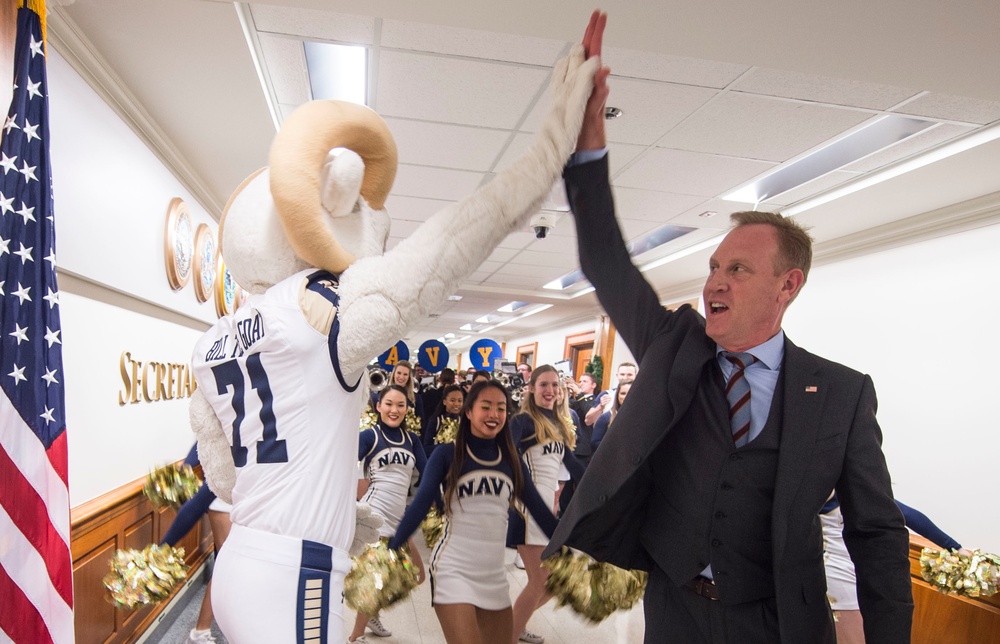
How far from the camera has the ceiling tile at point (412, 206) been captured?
5898 mm

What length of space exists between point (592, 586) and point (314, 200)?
1820 mm

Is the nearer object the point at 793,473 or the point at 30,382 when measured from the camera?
the point at 793,473

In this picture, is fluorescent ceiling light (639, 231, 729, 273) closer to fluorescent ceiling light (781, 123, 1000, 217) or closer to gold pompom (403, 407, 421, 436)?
fluorescent ceiling light (781, 123, 1000, 217)

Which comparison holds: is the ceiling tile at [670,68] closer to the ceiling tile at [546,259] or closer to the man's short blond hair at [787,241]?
the man's short blond hair at [787,241]

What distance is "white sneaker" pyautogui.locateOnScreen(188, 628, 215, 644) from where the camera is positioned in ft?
11.6

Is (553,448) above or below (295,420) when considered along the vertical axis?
below

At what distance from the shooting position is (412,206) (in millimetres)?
6133

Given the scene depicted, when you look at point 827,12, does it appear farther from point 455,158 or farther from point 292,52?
point 455,158

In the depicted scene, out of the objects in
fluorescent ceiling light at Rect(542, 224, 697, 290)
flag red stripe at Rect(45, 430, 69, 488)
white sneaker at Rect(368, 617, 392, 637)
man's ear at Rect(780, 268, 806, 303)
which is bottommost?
white sneaker at Rect(368, 617, 392, 637)

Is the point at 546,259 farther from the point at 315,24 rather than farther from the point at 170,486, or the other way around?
the point at 170,486

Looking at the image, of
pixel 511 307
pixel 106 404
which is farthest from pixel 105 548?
pixel 511 307

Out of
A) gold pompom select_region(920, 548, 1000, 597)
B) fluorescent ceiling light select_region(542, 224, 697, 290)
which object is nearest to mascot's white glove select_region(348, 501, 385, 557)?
gold pompom select_region(920, 548, 1000, 597)

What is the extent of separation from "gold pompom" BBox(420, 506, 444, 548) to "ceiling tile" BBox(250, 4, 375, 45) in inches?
94.1

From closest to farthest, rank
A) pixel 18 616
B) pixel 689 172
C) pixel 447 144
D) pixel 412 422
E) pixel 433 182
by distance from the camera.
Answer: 1. pixel 18 616
2. pixel 447 144
3. pixel 689 172
4. pixel 433 182
5. pixel 412 422
